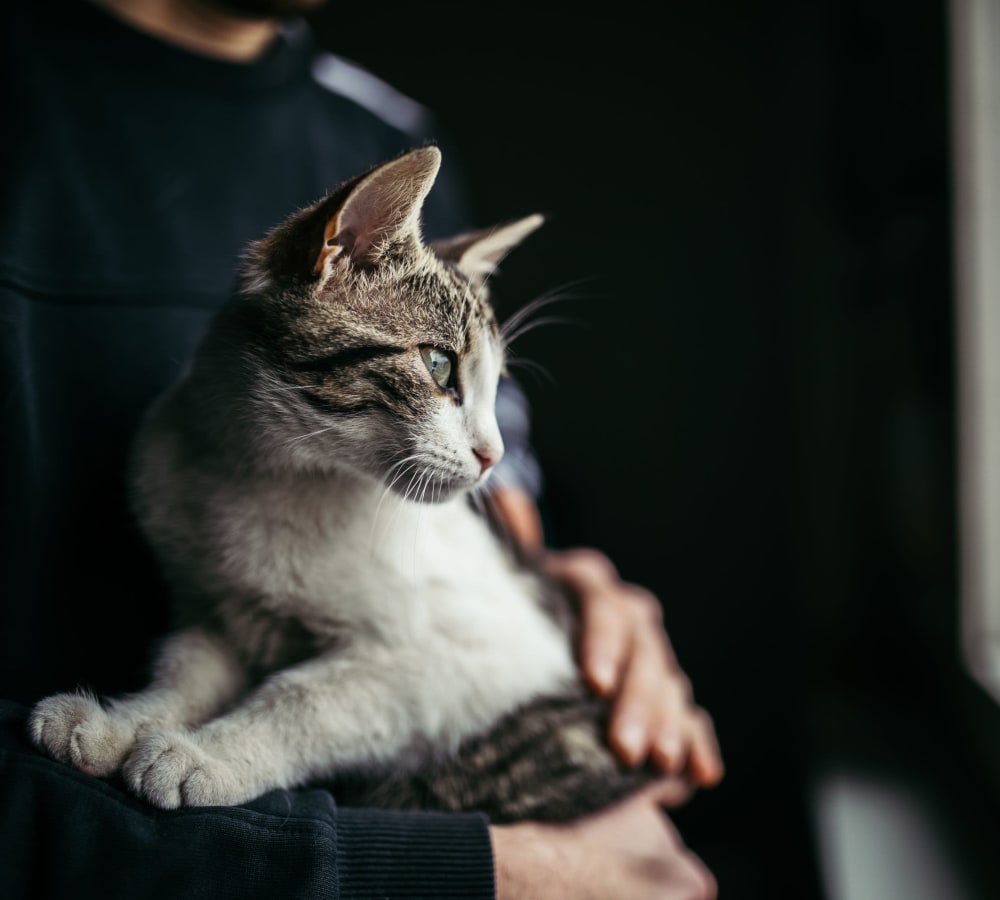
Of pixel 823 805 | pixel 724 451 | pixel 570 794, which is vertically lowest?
pixel 823 805

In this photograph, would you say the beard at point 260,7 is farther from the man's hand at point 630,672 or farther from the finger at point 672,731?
the finger at point 672,731

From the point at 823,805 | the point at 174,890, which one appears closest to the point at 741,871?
the point at 823,805

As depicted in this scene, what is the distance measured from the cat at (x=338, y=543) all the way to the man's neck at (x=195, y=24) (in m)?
0.41

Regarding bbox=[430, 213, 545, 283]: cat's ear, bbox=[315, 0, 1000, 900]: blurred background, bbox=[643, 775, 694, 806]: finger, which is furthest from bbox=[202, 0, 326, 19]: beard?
bbox=[643, 775, 694, 806]: finger

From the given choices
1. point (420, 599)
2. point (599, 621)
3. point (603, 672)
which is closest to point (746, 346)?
point (599, 621)

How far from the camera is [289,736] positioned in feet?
2.28

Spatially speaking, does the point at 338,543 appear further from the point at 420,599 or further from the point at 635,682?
the point at 635,682

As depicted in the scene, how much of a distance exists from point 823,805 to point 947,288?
116 cm

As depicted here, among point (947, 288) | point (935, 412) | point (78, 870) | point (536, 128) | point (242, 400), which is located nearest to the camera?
point (78, 870)

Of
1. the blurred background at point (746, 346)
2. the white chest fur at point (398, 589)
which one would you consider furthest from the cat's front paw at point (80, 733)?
the blurred background at point (746, 346)

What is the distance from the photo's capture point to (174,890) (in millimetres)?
603

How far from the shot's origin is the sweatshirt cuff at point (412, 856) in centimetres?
69

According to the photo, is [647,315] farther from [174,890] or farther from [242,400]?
[174,890]

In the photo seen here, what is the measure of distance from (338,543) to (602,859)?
0.49 metres
